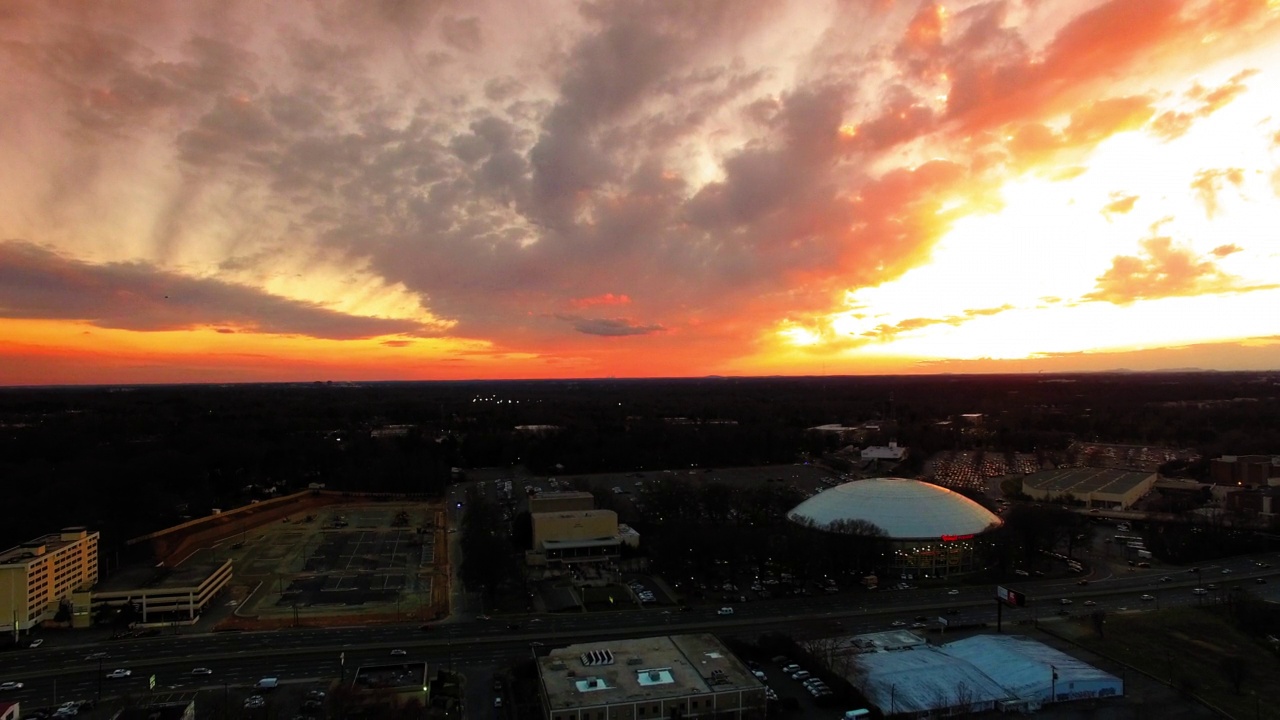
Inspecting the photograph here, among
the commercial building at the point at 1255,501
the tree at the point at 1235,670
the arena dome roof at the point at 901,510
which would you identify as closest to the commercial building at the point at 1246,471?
the commercial building at the point at 1255,501

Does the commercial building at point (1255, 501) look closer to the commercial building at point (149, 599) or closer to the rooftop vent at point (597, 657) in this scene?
the rooftop vent at point (597, 657)

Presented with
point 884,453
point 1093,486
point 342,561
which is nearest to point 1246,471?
point 1093,486

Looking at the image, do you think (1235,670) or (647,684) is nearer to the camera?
(647,684)

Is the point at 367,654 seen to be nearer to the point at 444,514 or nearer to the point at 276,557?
the point at 276,557

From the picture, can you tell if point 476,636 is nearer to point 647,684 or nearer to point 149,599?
point 647,684

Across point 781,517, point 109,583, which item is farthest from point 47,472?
point 781,517

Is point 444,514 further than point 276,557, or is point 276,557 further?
point 444,514
